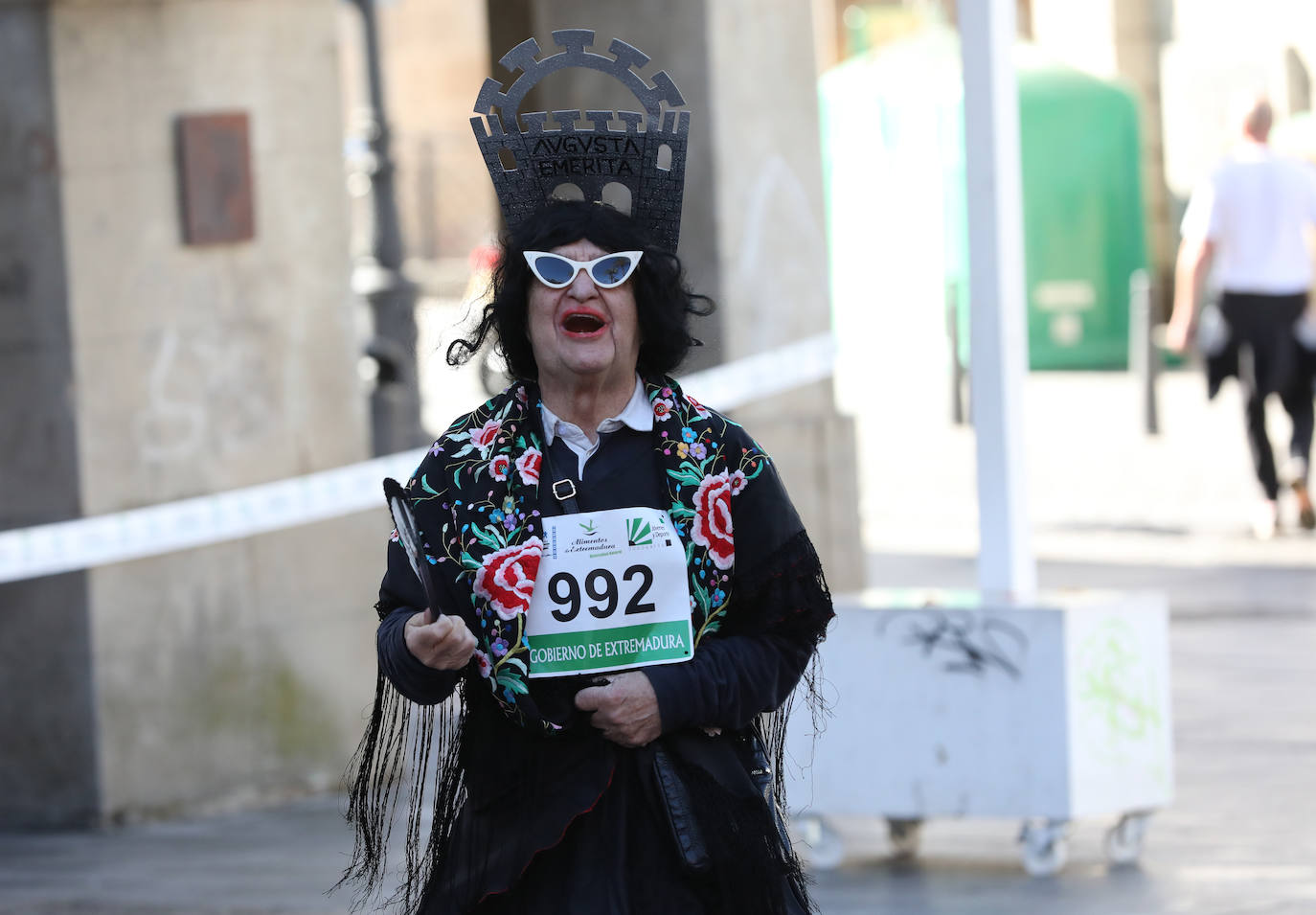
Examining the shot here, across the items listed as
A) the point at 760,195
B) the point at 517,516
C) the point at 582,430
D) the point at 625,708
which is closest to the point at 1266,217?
the point at 760,195

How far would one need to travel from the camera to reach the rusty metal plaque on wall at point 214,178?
6.98 meters

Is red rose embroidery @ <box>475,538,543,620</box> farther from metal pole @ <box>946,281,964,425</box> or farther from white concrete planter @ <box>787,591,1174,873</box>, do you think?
metal pole @ <box>946,281,964,425</box>

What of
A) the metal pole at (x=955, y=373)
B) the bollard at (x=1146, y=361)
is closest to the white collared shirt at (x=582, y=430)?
the bollard at (x=1146, y=361)

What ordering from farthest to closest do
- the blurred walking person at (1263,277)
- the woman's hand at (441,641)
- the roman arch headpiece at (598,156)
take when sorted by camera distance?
1. the blurred walking person at (1263,277)
2. the roman arch headpiece at (598,156)
3. the woman's hand at (441,641)

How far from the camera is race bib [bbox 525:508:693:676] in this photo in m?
3.41

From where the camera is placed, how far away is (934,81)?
788 inches

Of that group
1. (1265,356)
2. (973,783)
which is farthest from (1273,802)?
(1265,356)

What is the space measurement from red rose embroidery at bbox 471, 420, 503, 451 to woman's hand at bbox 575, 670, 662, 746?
42cm

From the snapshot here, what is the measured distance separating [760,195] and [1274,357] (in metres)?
3.49

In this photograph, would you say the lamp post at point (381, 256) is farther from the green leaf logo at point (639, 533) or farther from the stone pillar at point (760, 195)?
the green leaf logo at point (639, 533)

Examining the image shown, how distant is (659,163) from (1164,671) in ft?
9.60

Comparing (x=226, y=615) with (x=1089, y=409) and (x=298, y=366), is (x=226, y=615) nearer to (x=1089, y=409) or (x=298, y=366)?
(x=298, y=366)

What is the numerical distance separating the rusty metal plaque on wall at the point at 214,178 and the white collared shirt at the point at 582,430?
3.72 metres

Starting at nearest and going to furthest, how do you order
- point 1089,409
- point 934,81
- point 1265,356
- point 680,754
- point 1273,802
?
point 680,754
point 1273,802
point 1265,356
point 1089,409
point 934,81
